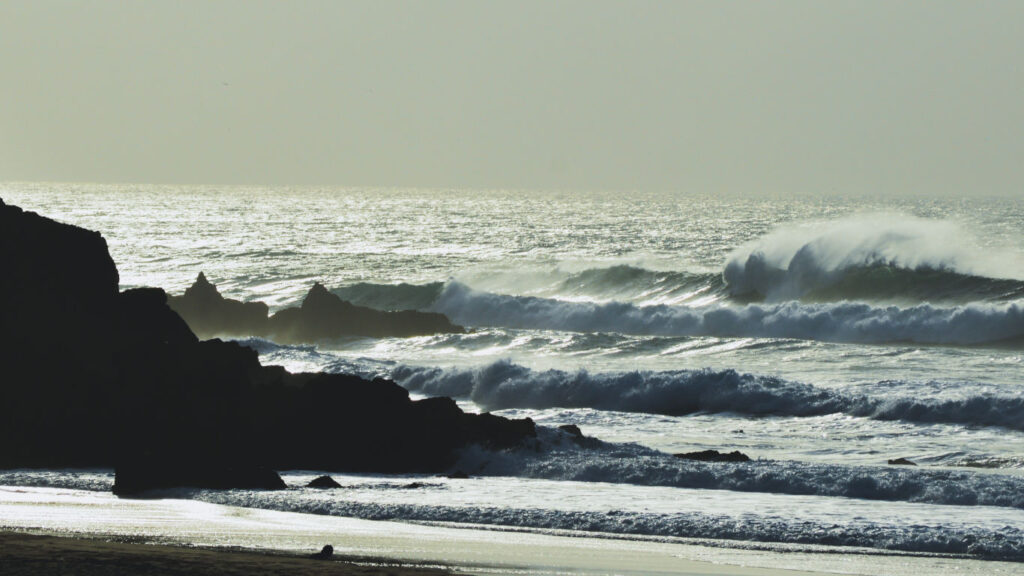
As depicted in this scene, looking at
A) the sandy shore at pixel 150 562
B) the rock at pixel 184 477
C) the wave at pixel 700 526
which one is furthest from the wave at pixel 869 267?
the sandy shore at pixel 150 562

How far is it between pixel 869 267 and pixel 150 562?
34.9m

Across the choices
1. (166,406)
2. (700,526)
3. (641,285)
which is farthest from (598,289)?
(700,526)

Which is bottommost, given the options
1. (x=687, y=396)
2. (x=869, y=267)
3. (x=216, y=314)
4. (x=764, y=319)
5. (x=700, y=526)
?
(x=687, y=396)

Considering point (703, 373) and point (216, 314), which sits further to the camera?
point (216, 314)

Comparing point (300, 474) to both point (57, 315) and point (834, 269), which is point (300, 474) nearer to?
point (57, 315)

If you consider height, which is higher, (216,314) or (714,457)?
(216,314)

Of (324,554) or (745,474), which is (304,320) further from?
(324,554)

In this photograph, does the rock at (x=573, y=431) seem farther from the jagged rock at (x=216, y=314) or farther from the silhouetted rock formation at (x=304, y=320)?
the jagged rock at (x=216, y=314)

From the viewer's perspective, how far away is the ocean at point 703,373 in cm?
1262

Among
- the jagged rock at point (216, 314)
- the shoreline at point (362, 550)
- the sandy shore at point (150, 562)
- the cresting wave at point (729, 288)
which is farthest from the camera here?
the cresting wave at point (729, 288)

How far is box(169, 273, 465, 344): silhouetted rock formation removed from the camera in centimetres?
3647

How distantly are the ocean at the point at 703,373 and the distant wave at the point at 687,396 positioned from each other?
4 centimetres

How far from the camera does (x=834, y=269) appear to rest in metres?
42.1

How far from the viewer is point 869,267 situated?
41781 mm
